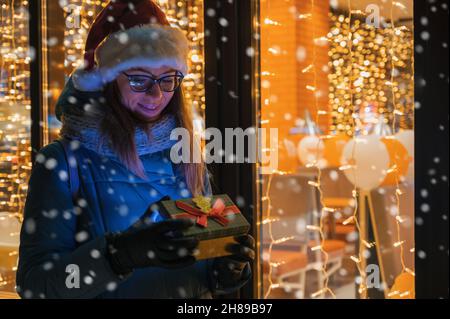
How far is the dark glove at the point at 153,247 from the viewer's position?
148cm

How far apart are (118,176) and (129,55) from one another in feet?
1.12

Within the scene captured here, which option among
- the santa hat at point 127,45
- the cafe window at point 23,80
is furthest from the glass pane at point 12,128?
the santa hat at point 127,45

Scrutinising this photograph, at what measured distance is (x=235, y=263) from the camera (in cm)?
171

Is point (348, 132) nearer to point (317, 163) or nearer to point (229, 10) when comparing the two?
point (317, 163)

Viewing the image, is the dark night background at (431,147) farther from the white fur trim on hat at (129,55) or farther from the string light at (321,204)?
the white fur trim on hat at (129,55)

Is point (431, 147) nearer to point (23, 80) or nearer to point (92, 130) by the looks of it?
point (92, 130)

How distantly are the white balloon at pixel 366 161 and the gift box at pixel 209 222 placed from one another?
589 millimetres

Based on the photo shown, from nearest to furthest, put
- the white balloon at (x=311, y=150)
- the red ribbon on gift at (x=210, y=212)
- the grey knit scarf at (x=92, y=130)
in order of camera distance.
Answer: the red ribbon on gift at (x=210, y=212) < the grey knit scarf at (x=92, y=130) < the white balloon at (x=311, y=150)

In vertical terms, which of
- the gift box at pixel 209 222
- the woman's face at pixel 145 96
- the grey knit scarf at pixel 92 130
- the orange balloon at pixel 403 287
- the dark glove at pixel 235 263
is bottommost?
the orange balloon at pixel 403 287

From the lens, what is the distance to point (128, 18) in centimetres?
175

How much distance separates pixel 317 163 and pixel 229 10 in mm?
622

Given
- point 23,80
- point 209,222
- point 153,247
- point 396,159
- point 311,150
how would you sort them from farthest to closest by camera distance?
point 23,80
point 311,150
point 396,159
point 209,222
point 153,247

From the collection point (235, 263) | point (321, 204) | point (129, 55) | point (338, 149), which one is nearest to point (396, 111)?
point (338, 149)

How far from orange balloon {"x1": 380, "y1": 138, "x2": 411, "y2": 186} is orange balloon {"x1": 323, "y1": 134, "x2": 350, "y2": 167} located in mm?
140
